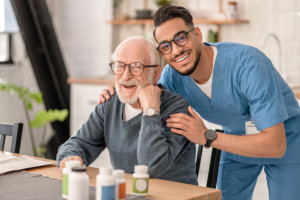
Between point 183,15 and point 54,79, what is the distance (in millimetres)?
3156

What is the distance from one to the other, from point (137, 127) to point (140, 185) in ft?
1.70

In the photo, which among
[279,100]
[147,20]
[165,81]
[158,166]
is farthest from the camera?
[147,20]

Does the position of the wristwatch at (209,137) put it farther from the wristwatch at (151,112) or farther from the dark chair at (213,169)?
the wristwatch at (151,112)

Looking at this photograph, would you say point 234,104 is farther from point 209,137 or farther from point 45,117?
point 45,117

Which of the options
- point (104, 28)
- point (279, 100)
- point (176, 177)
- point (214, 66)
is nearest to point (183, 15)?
point (214, 66)

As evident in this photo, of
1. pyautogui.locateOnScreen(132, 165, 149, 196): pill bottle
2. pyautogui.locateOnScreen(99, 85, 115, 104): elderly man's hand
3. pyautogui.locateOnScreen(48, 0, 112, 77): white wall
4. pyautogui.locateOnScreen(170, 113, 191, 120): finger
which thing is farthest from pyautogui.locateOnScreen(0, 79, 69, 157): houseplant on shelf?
pyautogui.locateOnScreen(132, 165, 149, 196): pill bottle

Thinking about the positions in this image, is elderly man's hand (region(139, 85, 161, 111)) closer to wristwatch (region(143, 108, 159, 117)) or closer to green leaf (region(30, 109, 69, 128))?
wristwatch (region(143, 108, 159, 117))

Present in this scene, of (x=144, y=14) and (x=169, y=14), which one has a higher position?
(x=144, y=14)

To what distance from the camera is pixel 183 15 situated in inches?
84.0

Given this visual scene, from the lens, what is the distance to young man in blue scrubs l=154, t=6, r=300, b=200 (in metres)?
2.04

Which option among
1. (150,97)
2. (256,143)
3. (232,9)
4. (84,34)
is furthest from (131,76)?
(84,34)

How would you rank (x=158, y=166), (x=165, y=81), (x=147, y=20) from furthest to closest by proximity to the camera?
(x=147, y=20)
(x=165, y=81)
(x=158, y=166)

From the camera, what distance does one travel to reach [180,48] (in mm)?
2100

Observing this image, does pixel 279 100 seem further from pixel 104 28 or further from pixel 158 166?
pixel 104 28
